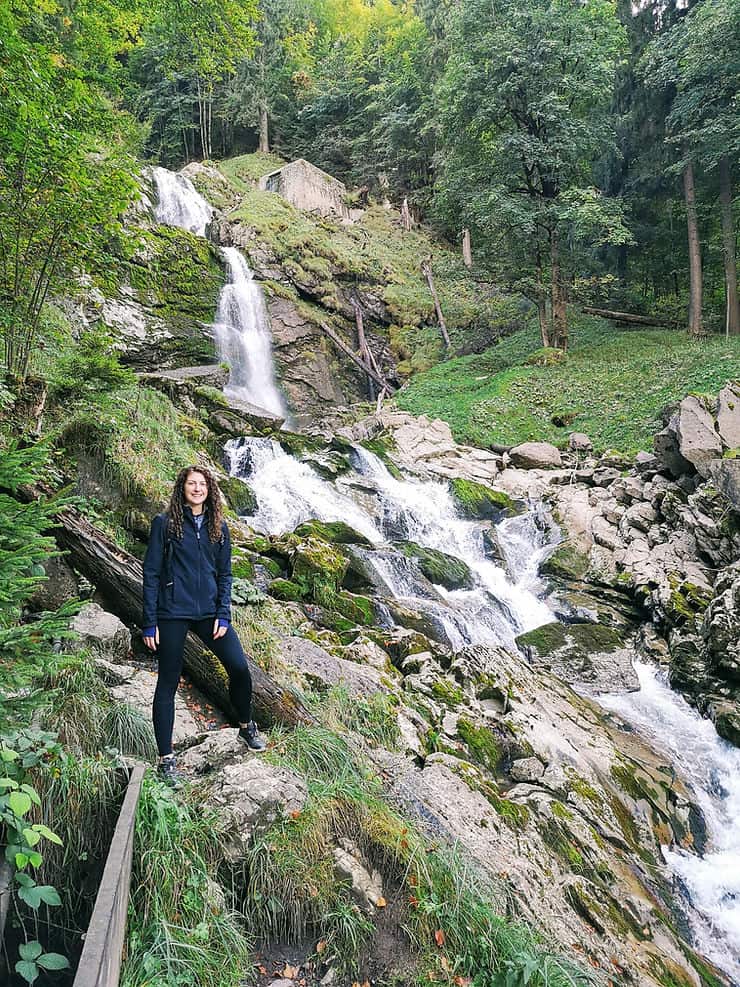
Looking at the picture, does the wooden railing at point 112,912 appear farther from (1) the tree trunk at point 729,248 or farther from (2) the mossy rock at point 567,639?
(1) the tree trunk at point 729,248

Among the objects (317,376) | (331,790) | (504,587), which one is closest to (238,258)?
(317,376)

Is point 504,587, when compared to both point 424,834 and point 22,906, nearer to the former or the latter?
point 424,834

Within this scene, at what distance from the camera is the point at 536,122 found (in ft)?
60.2

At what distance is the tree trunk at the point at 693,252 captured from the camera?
61.7 feet

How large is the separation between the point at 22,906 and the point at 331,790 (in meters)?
1.45

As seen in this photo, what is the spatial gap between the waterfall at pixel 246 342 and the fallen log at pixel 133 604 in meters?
14.6

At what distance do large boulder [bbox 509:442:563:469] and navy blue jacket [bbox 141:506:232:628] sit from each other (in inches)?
504

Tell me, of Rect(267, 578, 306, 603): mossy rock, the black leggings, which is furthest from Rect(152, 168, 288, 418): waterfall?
the black leggings

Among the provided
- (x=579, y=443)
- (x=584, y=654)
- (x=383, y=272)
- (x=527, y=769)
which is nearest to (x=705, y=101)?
(x=579, y=443)

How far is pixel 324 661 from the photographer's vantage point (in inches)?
198

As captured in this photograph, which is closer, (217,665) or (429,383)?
(217,665)

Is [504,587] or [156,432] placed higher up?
[156,432]

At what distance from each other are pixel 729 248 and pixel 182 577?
2126cm

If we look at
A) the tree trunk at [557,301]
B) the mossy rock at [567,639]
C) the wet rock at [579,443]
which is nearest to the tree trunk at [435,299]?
the tree trunk at [557,301]
